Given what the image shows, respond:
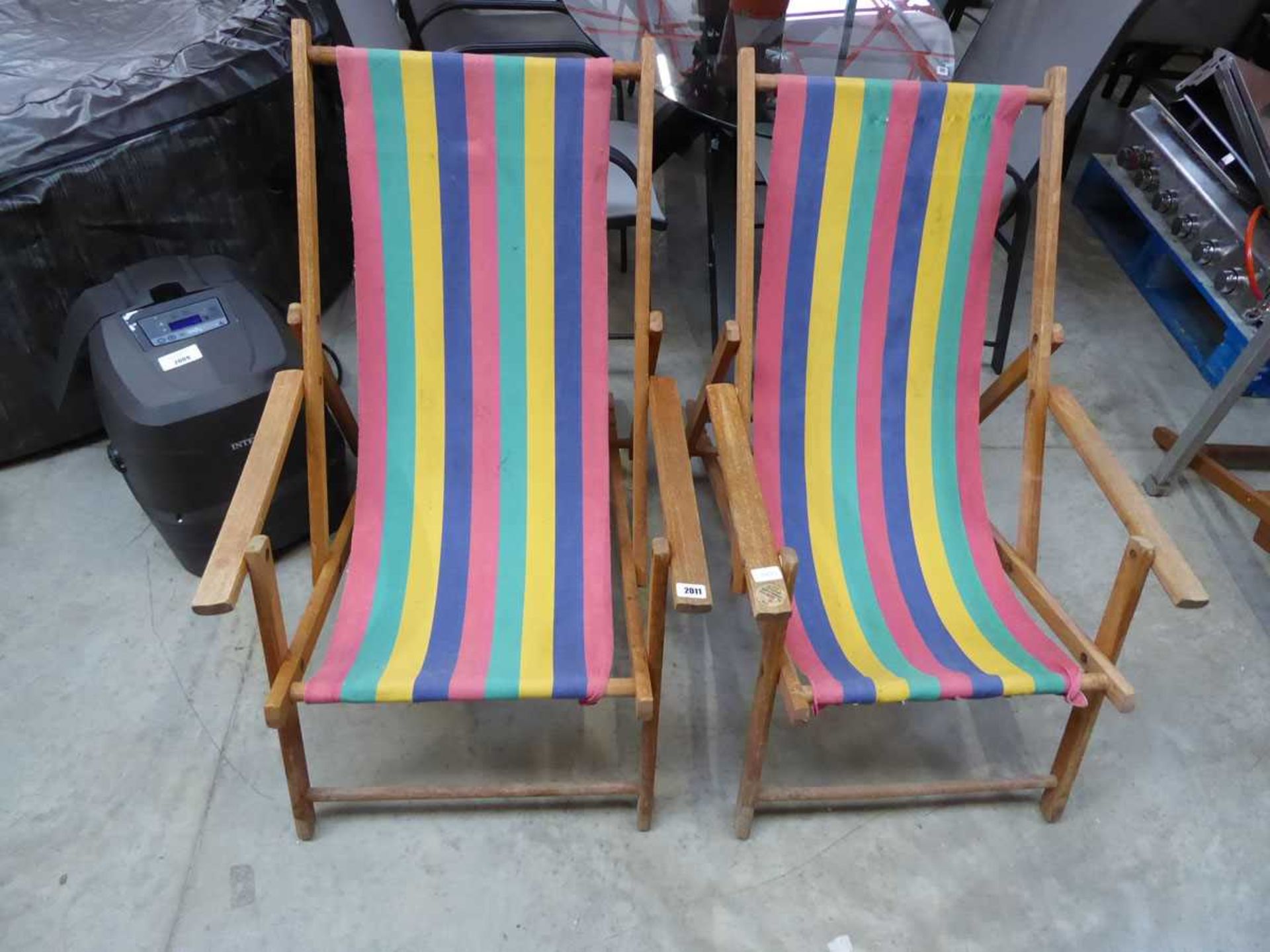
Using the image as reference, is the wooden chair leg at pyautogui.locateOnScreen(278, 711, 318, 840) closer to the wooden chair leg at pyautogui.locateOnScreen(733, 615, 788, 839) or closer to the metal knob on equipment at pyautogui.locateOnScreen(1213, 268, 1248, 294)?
the wooden chair leg at pyautogui.locateOnScreen(733, 615, 788, 839)

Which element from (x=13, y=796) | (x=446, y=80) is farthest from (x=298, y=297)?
(x=13, y=796)

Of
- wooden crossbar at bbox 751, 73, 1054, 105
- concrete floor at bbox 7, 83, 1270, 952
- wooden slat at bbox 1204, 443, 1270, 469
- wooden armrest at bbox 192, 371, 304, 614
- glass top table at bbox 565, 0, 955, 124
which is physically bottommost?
concrete floor at bbox 7, 83, 1270, 952

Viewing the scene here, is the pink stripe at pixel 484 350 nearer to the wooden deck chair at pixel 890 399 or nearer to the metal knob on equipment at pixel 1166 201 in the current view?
the wooden deck chair at pixel 890 399

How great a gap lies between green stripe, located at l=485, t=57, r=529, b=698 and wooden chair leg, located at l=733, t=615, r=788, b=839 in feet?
1.30

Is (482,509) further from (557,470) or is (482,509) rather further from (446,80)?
(446,80)

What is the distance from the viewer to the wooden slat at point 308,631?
1.36 meters

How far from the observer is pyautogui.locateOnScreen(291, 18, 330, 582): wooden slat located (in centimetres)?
159

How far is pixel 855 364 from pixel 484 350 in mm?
713

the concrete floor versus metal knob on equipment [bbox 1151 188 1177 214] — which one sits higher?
metal knob on equipment [bbox 1151 188 1177 214]

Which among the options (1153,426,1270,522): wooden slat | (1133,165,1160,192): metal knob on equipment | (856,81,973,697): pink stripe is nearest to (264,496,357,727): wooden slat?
(856,81,973,697): pink stripe

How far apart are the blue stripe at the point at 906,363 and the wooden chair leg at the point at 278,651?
1.03 metres

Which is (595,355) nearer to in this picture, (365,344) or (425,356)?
(425,356)

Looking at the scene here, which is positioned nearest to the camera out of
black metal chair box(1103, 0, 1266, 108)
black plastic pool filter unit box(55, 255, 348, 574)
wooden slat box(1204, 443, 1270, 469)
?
black plastic pool filter unit box(55, 255, 348, 574)

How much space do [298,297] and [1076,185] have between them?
2800 mm
